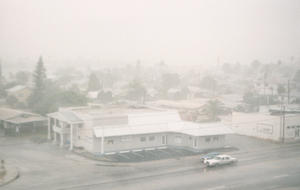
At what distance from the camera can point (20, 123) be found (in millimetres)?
12828

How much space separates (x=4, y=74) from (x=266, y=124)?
18.3m

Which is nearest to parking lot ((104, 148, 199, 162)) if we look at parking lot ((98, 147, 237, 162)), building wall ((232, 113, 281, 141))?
parking lot ((98, 147, 237, 162))

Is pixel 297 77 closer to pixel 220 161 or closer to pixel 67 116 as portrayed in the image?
pixel 220 161

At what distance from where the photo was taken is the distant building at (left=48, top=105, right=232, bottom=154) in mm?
10141

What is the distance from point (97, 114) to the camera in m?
10.9

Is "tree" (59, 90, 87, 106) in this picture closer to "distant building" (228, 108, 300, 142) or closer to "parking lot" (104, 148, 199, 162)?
"parking lot" (104, 148, 199, 162)

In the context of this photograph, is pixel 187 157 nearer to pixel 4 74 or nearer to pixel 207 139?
pixel 207 139

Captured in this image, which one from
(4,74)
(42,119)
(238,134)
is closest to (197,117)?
(238,134)

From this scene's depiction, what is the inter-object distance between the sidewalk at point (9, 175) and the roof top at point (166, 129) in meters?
2.41

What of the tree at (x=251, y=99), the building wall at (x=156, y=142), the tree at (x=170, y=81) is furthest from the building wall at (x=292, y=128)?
the tree at (x=170, y=81)

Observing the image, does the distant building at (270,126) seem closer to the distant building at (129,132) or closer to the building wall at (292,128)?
the building wall at (292,128)

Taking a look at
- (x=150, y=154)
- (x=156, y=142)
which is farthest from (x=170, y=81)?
(x=150, y=154)

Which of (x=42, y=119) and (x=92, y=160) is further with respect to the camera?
(x=42, y=119)

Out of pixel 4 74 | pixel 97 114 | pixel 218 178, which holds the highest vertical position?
pixel 4 74
